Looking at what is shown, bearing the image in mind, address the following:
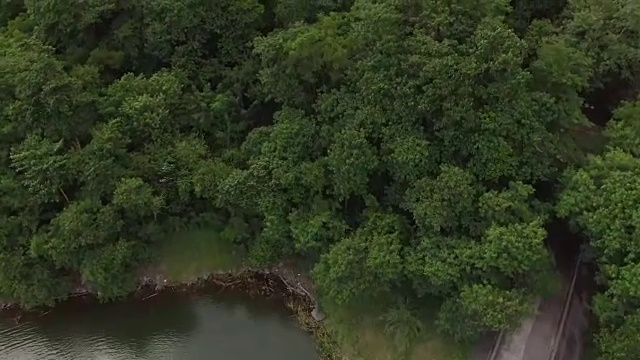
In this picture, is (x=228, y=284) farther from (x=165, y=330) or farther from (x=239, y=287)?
(x=165, y=330)

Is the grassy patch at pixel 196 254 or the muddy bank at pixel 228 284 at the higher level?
the grassy patch at pixel 196 254

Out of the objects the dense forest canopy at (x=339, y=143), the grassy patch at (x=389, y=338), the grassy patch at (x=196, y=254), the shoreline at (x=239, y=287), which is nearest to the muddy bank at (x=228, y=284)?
the shoreline at (x=239, y=287)

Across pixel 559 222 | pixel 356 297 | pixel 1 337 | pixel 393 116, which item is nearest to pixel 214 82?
pixel 393 116

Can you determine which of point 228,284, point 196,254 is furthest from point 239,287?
point 196,254

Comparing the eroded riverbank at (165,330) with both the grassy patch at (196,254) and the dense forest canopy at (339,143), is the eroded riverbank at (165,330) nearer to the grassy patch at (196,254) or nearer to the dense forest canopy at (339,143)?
the grassy patch at (196,254)

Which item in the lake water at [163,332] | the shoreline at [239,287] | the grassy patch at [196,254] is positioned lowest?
the lake water at [163,332]

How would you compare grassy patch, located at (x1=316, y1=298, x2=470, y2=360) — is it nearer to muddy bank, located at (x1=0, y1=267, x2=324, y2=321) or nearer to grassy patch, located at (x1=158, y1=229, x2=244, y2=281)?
muddy bank, located at (x1=0, y1=267, x2=324, y2=321)
